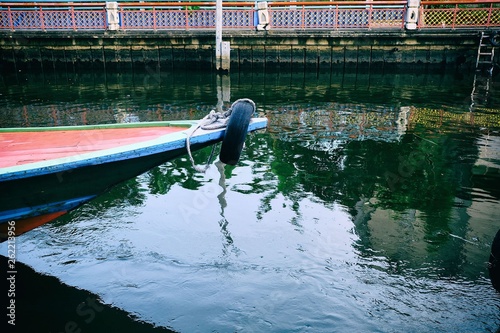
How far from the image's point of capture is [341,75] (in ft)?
60.6

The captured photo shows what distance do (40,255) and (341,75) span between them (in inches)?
641

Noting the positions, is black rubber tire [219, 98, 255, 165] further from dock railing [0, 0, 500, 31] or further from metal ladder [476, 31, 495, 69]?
metal ladder [476, 31, 495, 69]

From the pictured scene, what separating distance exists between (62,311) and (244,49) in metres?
16.7

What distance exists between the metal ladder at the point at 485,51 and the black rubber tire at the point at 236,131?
17.1 metres

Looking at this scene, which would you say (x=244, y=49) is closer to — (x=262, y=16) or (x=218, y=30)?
(x=262, y=16)

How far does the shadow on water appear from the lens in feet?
10.7

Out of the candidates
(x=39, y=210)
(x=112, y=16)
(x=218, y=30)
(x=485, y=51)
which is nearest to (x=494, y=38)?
(x=485, y=51)

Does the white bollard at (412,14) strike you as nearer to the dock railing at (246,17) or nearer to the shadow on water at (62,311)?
the dock railing at (246,17)

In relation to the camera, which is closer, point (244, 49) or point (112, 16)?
point (112, 16)

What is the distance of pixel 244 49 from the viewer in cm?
1880

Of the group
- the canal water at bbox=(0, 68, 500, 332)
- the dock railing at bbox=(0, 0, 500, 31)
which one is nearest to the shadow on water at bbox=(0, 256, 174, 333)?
the canal water at bbox=(0, 68, 500, 332)

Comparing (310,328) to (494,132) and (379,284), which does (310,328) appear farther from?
(494,132)

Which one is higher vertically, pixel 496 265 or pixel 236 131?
pixel 236 131

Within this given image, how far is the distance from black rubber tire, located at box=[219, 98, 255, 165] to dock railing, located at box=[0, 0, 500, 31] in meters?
14.9
